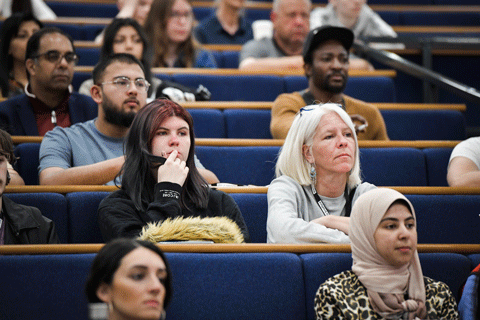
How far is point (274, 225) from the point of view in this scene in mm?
1157

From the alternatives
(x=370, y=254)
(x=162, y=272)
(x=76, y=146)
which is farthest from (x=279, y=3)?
(x=162, y=272)

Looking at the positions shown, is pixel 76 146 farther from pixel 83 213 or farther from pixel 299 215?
pixel 299 215

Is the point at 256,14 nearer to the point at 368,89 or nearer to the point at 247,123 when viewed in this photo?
the point at 368,89

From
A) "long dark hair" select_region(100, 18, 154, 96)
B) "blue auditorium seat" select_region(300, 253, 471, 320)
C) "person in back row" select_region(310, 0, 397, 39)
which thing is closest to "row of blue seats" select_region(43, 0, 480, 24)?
"person in back row" select_region(310, 0, 397, 39)

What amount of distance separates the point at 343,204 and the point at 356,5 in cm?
140

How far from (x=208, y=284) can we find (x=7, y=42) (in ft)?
4.28

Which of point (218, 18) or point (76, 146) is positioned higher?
point (218, 18)

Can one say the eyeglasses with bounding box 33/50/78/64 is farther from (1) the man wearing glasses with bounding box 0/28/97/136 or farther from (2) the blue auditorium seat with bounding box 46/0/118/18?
(2) the blue auditorium seat with bounding box 46/0/118/18

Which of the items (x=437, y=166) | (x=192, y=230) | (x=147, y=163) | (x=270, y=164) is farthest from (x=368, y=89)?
(x=192, y=230)

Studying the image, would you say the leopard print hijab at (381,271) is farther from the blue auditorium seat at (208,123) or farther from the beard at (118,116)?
the blue auditorium seat at (208,123)

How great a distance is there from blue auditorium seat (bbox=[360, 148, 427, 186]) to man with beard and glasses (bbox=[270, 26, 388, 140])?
6.5 inches

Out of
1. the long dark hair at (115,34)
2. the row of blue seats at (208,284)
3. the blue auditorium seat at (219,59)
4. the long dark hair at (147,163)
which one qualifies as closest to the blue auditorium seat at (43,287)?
the row of blue seats at (208,284)

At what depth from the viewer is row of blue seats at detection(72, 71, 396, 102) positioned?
209 centimetres

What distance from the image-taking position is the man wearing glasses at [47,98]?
167 cm
